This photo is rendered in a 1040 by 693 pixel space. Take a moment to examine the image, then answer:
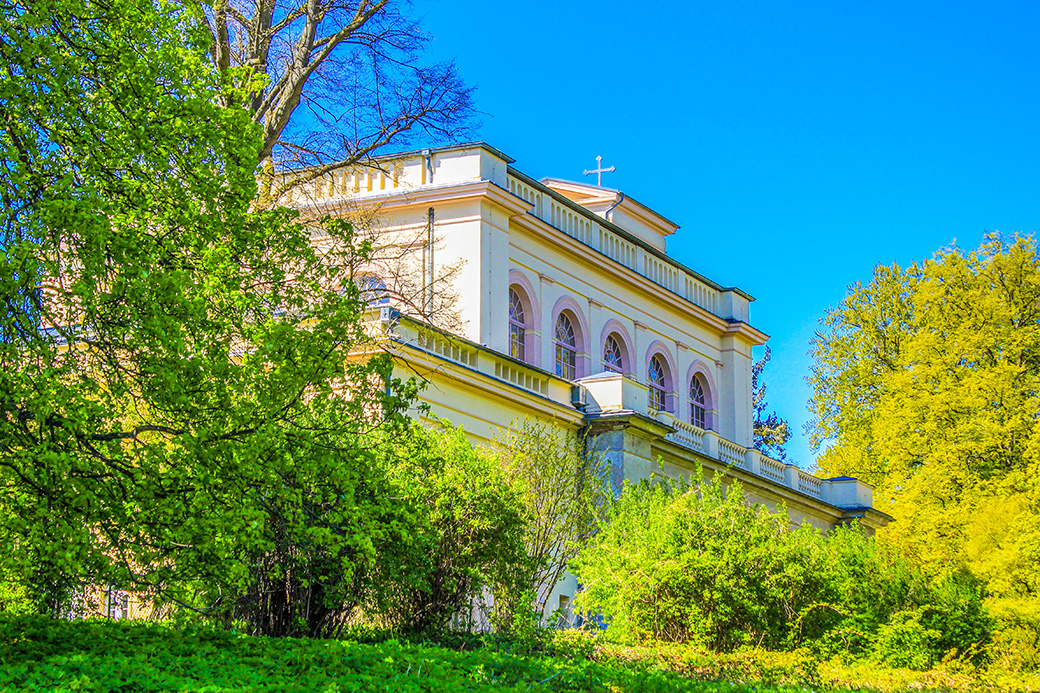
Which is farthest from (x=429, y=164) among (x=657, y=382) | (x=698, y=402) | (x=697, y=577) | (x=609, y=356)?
(x=698, y=402)

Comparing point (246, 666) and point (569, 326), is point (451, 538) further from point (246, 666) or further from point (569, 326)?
point (569, 326)

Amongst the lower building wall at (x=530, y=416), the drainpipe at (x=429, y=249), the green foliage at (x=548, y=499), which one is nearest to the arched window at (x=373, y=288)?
the drainpipe at (x=429, y=249)

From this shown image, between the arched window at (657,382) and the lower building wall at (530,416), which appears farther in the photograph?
the arched window at (657,382)

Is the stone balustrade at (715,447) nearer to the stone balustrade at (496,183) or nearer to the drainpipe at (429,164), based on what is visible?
the stone balustrade at (496,183)

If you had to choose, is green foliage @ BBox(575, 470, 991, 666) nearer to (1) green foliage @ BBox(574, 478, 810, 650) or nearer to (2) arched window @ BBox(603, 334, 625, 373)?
(1) green foliage @ BBox(574, 478, 810, 650)

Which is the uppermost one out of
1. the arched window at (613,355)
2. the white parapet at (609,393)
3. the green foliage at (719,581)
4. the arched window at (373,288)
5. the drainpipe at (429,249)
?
the drainpipe at (429,249)

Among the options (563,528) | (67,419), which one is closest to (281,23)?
(563,528)

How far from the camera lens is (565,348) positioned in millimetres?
26719

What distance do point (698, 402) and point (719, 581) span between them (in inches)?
621

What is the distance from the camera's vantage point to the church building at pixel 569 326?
20797 millimetres

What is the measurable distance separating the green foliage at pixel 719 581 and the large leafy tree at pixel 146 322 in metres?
7.03

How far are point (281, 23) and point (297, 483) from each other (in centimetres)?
1086

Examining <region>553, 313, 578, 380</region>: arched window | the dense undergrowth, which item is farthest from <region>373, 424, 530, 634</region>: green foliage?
<region>553, 313, 578, 380</region>: arched window

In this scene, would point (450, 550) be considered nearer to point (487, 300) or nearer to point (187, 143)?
point (187, 143)
